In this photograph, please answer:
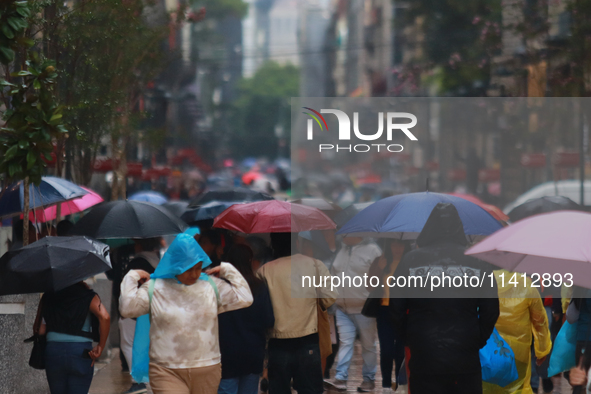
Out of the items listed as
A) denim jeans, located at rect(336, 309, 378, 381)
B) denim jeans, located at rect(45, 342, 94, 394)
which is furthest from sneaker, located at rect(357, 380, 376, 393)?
denim jeans, located at rect(45, 342, 94, 394)

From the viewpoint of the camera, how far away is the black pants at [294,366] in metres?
6.20

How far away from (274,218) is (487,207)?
192cm

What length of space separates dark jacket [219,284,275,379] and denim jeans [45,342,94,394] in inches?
38.1

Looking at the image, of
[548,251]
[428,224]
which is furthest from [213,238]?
[548,251]

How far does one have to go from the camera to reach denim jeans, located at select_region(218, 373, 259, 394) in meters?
6.18

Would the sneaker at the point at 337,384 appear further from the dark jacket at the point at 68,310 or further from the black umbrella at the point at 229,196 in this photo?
the dark jacket at the point at 68,310

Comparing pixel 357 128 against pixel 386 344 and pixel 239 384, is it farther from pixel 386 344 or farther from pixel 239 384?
pixel 386 344

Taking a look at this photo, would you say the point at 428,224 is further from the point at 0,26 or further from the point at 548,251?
the point at 0,26

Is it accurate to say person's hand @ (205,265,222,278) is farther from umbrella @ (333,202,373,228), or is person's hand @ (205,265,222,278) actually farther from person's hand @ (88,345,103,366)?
umbrella @ (333,202,373,228)

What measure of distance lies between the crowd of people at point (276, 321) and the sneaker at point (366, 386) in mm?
1861

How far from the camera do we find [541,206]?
7621 mm

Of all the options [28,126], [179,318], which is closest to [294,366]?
[179,318]

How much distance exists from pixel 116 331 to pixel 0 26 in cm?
763

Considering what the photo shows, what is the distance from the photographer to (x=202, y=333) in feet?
17.8
